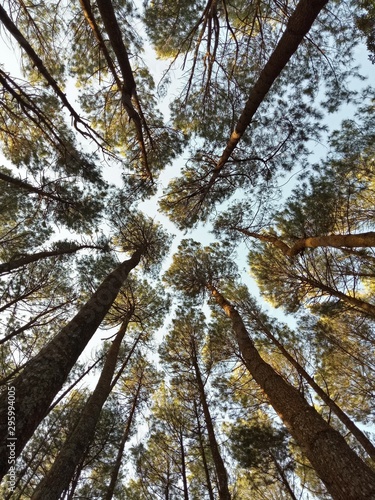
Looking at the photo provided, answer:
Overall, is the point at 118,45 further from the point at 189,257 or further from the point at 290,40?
the point at 189,257

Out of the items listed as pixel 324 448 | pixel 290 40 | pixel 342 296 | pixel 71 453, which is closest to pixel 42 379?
pixel 71 453

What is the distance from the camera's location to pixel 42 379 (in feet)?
8.69

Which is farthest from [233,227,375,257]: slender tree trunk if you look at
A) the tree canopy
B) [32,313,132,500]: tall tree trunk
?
[32,313,132,500]: tall tree trunk

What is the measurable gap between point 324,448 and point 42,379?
10.5ft

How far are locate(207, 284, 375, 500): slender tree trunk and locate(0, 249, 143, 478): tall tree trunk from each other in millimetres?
3016

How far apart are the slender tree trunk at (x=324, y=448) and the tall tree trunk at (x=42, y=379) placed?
9.90 ft

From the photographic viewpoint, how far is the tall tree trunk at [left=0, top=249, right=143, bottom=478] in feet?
7.30

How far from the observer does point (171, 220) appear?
1005 centimetres

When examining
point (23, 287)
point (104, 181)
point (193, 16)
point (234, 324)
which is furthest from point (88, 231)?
point (193, 16)

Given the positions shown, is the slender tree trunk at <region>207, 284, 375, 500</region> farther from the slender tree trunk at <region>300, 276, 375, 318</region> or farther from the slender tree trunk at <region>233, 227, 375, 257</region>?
the slender tree trunk at <region>300, 276, 375, 318</region>

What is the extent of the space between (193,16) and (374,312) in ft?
24.7

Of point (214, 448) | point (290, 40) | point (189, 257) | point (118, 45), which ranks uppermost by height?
point (189, 257)

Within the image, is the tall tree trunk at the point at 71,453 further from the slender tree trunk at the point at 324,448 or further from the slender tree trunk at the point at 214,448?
the slender tree trunk at the point at 324,448

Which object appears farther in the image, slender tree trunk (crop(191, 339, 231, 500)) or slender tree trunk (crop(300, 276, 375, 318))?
slender tree trunk (crop(300, 276, 375, 318))
